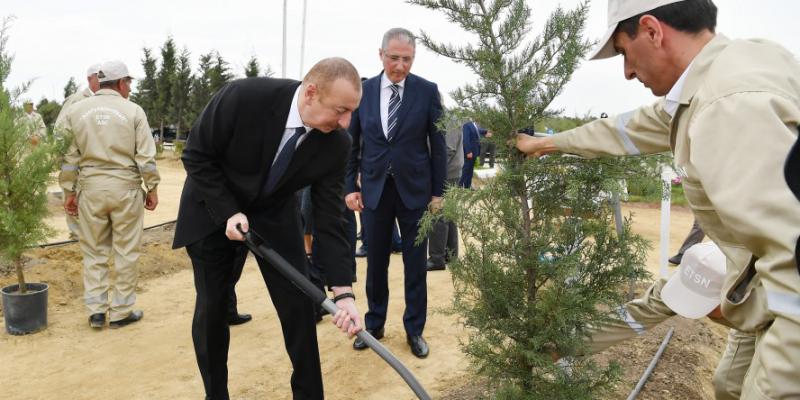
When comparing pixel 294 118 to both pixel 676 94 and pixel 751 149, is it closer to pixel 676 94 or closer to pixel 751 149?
pixel 676 94

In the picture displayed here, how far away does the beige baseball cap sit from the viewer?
1.95 meters

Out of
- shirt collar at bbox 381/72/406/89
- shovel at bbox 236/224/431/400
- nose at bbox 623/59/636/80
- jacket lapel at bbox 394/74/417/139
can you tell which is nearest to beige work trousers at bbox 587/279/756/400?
shovel at bbox 236/224/431/400

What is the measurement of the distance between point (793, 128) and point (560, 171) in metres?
1.52

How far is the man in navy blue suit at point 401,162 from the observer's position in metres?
4.45

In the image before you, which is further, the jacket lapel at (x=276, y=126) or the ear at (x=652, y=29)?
the jacket lapel at (x=276, y=126)

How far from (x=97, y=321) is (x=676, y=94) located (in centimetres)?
520

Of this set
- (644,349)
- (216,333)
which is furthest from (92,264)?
(644,349)

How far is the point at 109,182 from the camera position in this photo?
5.28m

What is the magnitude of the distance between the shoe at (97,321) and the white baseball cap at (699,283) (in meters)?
4.77

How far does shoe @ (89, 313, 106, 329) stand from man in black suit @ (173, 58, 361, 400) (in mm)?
2380

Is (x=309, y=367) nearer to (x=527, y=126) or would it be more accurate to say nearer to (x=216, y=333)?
(x=216, y=333)

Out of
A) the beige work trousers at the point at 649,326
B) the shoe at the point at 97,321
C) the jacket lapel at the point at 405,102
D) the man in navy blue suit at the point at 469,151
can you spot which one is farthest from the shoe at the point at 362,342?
the man in navy blue suit at the point at 469,151

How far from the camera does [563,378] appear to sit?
2.89m

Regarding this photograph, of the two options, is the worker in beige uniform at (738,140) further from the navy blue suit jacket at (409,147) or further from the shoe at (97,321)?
the shoe at (97,321)
